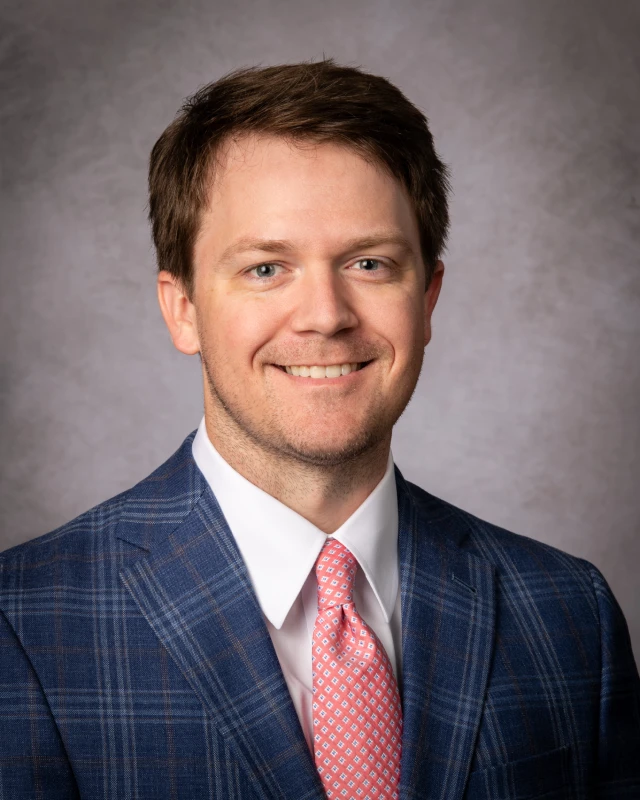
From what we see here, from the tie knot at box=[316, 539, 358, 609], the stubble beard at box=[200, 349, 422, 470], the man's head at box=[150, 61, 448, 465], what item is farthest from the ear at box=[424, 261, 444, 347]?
the tie knot at box=[316, 539, 358, 609]

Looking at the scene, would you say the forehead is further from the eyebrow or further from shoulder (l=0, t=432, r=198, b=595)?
shoulder (l=0, t=432, r=198, b=595)

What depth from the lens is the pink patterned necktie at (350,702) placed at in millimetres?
2396

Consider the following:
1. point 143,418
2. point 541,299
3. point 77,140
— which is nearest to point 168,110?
point 77,140

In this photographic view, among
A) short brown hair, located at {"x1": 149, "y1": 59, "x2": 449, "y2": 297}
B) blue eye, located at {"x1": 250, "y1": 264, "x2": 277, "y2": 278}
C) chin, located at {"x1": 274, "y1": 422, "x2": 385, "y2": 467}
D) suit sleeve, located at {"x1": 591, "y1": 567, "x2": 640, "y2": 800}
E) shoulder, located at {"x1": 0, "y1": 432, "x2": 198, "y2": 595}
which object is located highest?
short brown hair, located at {"x1": 149, "y1": 59, "x2": 449, "y2": 297}

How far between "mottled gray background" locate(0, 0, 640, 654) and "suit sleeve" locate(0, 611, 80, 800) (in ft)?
6.27

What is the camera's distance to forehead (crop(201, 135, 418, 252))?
8.20ft

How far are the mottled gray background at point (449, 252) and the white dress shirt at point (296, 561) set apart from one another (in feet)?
5.12

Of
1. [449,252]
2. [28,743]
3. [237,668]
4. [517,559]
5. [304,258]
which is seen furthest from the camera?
[449,252]

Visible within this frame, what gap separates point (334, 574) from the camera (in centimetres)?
255

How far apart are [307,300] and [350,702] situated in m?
0.87

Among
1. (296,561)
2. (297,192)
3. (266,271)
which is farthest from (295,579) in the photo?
(297,192)

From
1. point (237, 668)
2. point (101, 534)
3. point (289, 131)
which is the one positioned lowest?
point (237, 668)

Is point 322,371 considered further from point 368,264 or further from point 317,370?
point 368,264

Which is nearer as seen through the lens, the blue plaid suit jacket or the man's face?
the blue plaid suit jacket
